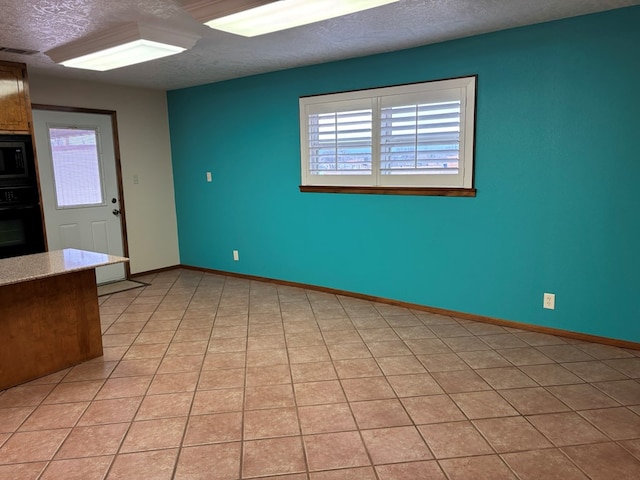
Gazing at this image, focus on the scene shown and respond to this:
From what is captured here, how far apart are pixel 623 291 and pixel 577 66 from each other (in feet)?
5.53

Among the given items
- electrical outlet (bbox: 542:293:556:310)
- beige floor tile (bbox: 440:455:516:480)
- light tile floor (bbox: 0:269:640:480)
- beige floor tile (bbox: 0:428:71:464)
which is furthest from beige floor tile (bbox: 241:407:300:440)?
electrical outlet (bbox: 542:293:556:310)

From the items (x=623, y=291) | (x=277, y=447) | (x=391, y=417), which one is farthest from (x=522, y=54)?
(x=277, y=447)

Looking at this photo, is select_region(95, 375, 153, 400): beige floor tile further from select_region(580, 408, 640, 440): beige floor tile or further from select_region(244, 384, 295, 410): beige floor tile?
select_region(580, 408, 640, 440): beige floor tile

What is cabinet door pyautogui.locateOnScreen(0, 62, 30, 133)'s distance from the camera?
3.88 meters

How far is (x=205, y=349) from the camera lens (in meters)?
3.40

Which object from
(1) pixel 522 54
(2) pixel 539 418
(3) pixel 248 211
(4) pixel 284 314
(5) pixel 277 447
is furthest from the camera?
(3) pixel 248 211

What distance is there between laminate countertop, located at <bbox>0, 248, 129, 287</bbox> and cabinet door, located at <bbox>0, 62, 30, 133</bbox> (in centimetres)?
151

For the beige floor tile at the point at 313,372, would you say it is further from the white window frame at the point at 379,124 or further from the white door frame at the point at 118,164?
the white door frame at the point at 118,164

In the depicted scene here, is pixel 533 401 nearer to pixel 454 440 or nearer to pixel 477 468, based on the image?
pixel 454 440

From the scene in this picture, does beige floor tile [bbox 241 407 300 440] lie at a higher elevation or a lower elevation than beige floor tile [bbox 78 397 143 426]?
higher

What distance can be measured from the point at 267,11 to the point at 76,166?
3622 millimetres

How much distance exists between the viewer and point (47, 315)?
2973mm

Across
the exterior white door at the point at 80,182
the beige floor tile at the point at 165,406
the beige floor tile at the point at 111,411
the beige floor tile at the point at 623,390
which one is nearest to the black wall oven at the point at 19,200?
the exterior white door at the point at 80,182

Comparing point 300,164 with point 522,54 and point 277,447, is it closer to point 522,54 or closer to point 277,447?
point 522,54
